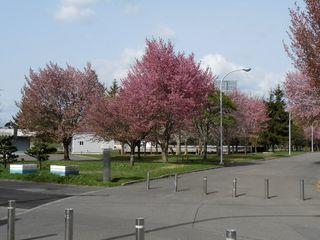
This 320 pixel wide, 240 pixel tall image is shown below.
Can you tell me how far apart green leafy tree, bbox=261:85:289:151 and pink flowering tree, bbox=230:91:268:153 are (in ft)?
38.7

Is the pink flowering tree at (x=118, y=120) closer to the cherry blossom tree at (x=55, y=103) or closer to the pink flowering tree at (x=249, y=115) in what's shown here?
the cherry blossom tree at (x=55, y=103)

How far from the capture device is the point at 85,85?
50500mm

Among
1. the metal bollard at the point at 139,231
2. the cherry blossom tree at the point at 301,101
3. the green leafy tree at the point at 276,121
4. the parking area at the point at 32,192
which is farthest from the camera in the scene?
the green leafy tree at the point at 276,121

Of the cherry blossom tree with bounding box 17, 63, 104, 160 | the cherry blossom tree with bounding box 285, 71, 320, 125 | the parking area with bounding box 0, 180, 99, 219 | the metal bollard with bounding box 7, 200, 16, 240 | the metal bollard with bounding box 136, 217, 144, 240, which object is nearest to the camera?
the metal bollard with bounding box 136, 217, 144, 240

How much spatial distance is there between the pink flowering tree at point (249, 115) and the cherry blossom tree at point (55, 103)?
2523 cm

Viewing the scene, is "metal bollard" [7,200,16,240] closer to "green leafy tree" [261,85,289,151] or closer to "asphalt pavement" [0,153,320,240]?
"asphalt pavement" [0,153,320,240]

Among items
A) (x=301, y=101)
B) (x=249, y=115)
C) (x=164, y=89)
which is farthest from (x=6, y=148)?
(x=249, y=115)

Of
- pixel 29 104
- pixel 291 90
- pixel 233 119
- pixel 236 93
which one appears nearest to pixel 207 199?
pixel 291 90

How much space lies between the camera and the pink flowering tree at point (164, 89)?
39656 millimetres

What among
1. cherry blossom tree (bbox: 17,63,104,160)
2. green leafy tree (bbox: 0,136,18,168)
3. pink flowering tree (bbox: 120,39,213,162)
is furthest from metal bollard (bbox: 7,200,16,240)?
cherry blossom tree (bbox: 17,63,104,160)

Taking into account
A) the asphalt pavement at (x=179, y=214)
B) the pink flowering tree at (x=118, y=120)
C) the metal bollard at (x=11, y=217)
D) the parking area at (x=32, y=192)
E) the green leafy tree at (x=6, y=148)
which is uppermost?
the pink flowering tree at (x=118, y=120)

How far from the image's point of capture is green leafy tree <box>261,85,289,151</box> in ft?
294

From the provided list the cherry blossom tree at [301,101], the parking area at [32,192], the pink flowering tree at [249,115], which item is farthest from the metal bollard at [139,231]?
the pink flowering tree at [249,115]

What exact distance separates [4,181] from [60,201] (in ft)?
30.6
